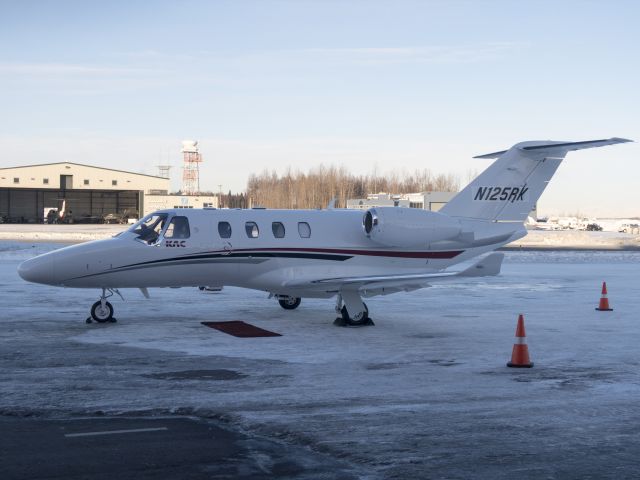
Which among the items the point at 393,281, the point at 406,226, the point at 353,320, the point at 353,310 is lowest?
the point at 353,320

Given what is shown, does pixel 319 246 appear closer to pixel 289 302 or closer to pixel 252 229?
pixel 252 229

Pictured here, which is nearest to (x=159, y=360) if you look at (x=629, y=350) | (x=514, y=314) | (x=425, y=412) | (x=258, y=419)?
(x=258, y=419)

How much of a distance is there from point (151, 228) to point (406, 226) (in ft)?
17.7

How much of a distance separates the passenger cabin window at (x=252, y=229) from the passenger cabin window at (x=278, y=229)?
1.20 feet

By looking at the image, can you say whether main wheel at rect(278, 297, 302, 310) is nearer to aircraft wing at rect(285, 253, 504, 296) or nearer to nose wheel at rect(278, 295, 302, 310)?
nose wheel at rect(278, 295, 302, 310)

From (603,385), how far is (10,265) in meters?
27.1

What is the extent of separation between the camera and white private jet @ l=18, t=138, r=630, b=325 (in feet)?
53.8

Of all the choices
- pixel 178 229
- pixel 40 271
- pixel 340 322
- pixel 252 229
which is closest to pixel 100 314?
pixel 40 271

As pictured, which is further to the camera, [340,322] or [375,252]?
[375,252]

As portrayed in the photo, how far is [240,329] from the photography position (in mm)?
16219

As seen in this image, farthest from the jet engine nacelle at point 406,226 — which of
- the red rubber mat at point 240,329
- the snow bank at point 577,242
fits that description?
the snow bank at point 577,242

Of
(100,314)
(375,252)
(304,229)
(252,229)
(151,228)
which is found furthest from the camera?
(375,252)

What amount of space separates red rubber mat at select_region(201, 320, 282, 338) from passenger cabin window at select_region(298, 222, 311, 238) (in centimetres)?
231

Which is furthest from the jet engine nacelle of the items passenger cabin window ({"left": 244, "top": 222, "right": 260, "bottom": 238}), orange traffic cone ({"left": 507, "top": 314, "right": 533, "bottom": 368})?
orange traffic cone ({"left": 507, "top": 314, "right": 533, "bottom": 368})
